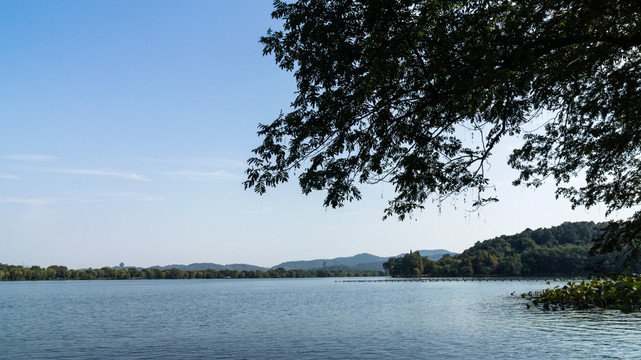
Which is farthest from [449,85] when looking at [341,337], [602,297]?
[602,297]

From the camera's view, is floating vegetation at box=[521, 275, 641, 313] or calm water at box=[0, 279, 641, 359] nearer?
calm water at box=[0, 279, 641, 359]

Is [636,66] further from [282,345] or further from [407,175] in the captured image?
[282,345]

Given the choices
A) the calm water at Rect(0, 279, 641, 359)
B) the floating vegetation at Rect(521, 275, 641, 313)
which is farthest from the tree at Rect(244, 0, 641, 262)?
the floating vegetation at Rect(521, 275, 641, 313)

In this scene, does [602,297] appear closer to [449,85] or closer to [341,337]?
[341,337]

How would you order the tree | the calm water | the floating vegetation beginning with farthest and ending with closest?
the floating vegetation, the calm water, the tree

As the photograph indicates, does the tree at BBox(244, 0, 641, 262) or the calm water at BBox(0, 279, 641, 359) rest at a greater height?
the tree at BBox(244, 0, 641, 262)

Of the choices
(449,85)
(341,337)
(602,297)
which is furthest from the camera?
(602,297)

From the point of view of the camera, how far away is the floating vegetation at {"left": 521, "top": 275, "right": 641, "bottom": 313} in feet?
154

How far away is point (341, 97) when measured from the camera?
12.8 m

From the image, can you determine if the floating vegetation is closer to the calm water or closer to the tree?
the calm water

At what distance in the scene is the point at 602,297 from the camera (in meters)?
50.5

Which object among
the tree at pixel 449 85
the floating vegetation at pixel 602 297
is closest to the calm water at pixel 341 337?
the floating vegetation at pixel 602 297

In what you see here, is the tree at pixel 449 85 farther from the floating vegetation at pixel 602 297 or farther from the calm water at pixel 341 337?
the floating vegetation at pixel 602 297

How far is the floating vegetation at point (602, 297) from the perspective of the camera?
4697 centimetres
